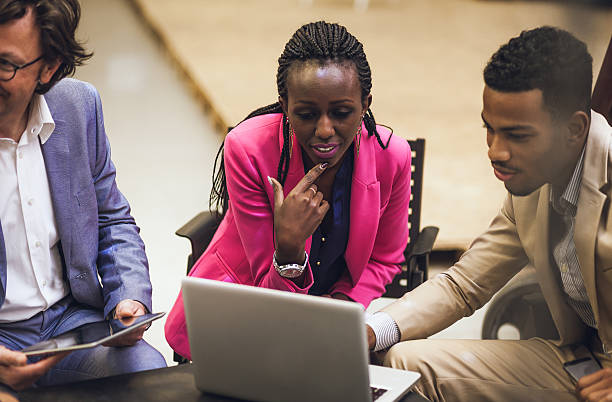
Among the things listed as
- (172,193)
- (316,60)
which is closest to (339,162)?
(316,60)

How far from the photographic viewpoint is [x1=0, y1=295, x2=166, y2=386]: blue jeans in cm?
180

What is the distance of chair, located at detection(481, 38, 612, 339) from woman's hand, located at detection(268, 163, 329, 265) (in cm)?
55

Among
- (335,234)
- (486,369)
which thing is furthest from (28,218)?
(486,369)

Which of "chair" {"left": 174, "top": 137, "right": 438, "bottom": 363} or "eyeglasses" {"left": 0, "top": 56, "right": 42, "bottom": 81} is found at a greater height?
"eyeglasses" {"left": 0, "top": 56, "right": 42, "bottom": 81}

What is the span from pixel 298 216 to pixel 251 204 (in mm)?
205

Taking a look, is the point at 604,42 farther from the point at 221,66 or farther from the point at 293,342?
the point at 221,66

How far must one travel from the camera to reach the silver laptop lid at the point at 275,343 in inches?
52.6

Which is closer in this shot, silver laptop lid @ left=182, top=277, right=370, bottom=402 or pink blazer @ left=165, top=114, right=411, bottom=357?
silver laptop lid @ left=182, top=277, right=370, bottom=402

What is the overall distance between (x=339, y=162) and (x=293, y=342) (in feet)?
2.07

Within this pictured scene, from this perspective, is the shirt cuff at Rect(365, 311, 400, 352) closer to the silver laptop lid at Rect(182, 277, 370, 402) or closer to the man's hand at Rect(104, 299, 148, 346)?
the silver laptop lid at Rect(182, 277, 370, 402)

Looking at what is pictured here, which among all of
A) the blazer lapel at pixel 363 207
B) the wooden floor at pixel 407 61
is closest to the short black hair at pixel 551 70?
the blazer lapel at pixel 363 207

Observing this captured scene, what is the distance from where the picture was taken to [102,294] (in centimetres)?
193

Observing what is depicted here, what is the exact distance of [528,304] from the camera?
236 cm

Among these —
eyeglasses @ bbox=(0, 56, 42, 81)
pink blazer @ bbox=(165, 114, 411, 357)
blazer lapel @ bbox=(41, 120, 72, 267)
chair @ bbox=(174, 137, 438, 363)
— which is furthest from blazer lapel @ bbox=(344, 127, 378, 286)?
eyeglasses @ bbox=(0, 56, 42, 81)
